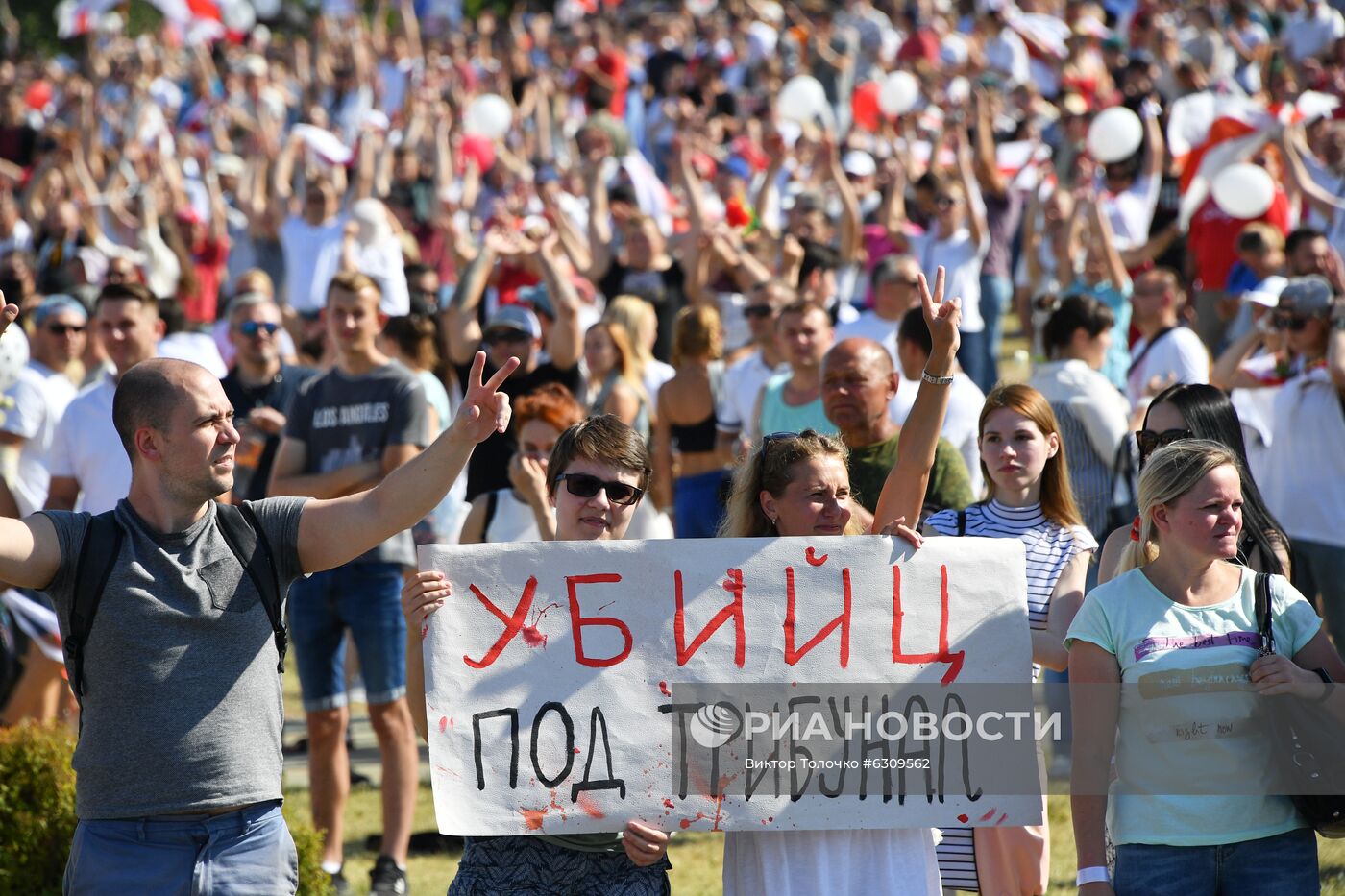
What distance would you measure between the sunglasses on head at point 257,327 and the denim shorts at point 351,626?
152 centimetres

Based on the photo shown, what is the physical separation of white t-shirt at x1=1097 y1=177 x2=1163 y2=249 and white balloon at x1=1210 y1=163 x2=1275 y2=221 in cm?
84

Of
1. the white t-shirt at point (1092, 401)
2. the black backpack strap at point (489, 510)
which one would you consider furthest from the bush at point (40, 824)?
the white t-shirt at point (1092, 401)

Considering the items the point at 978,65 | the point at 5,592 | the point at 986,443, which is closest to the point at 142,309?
the point at 5,592

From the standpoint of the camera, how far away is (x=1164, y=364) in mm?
7844

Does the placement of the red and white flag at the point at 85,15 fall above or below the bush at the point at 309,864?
above

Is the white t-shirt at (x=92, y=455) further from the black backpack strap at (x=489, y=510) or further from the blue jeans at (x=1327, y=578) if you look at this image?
the blue jeans at (x=1327, y=578)

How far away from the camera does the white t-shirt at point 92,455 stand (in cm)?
620

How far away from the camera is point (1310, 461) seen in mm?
6695

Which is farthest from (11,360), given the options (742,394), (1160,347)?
(1160,347)

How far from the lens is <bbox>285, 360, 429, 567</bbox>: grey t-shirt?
20.3ft

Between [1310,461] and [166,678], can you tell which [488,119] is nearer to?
[1310,461]

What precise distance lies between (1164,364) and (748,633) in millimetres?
4422

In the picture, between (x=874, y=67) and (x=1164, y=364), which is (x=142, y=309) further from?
(x=874, y=67)

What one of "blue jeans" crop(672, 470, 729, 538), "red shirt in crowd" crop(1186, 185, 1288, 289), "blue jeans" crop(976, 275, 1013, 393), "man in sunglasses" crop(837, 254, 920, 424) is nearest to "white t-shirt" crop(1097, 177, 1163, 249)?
"red shirt in crowd" crop(1186, 185, 1288, 289)
